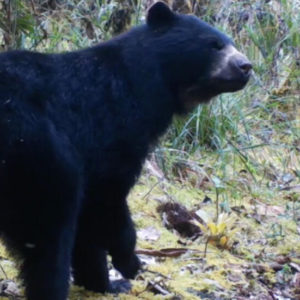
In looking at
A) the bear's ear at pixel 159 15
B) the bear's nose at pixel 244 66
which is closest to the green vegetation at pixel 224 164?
the bear's nose at pixel 244 66

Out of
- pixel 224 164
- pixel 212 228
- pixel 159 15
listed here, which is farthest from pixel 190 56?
pixel 224 164

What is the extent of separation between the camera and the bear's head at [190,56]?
4.68m

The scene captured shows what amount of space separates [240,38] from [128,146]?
5.00m

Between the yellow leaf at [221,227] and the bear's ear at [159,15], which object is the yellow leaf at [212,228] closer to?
the yellow leaf at [221,227]

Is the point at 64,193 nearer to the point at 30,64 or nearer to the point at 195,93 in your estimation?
the point at 30,64

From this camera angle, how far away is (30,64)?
4207mm

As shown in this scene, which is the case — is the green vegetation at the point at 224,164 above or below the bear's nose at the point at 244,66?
below

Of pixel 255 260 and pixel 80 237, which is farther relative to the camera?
pixel 255 260

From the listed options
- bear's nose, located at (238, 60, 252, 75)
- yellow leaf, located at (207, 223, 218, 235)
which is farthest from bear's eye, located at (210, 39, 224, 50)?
yellow leaf, located at (207, 223, 218, 235)

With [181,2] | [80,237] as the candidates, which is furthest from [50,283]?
[181,2]

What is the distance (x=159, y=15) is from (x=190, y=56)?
0.32 meters

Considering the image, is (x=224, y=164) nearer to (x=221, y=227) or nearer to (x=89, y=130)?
(x=221, y=227)

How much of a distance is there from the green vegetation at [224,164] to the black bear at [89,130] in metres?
0.53

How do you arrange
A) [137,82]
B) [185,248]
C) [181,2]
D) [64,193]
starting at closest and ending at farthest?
[64,193] < [137,82] < [185,248] < [181,2]
